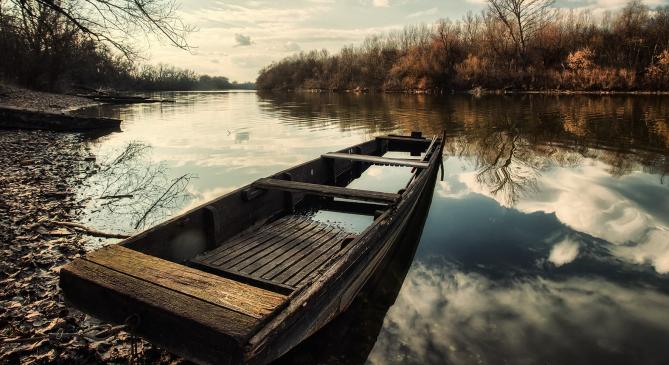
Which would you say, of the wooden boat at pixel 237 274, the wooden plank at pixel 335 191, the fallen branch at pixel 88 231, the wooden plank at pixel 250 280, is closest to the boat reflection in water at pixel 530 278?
the wooden plank at pixel 250 280

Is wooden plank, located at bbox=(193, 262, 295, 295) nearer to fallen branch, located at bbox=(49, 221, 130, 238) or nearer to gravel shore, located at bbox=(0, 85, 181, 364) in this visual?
gravel shore, located at bbox=(0, 85, 181, 364)

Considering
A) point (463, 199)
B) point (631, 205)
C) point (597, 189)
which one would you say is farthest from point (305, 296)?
point (597, 189)

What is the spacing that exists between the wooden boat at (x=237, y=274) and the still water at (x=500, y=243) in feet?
2.32

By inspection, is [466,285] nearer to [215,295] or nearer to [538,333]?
[538,333]

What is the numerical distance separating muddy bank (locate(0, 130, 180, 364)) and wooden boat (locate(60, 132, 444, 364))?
0.34 metres

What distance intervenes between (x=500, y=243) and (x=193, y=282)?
5330mm

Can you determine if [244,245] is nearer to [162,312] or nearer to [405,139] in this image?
[162,312]

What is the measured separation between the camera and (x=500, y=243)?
6613mm

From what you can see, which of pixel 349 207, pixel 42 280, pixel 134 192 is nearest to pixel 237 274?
pixel 42 280

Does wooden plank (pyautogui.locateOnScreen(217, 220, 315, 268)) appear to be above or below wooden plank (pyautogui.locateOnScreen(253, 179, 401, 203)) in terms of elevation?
below

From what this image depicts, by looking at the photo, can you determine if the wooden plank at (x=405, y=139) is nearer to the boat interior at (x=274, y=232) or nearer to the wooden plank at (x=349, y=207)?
the boat interior at (x=274, y=232)

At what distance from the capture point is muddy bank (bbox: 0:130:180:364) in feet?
10.8

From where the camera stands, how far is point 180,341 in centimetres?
248

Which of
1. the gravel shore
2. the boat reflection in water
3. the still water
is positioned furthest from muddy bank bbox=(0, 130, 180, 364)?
the boat reflection in water
